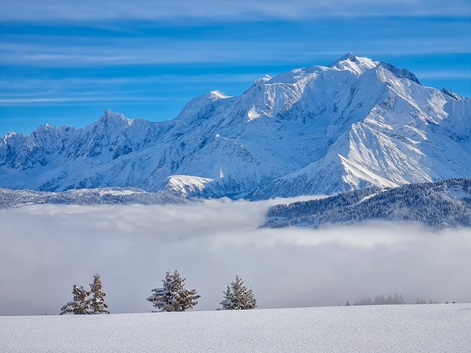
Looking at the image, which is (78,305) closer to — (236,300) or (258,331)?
(236,300)

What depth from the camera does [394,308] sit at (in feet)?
173

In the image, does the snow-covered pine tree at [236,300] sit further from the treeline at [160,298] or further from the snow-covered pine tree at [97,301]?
the snow-covered pine tree at [97,301]

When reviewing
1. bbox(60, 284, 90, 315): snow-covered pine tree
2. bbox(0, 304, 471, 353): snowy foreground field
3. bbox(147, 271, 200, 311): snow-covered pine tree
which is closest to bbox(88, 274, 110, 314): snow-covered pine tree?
bbox(60, 284, 90, 315): snow-covered pine tree

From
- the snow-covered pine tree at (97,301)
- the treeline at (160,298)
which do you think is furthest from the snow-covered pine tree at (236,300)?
the snow-covered pine tree at (97,301)

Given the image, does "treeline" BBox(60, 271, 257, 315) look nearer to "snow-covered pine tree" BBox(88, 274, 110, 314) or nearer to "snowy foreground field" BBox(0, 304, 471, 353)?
"snow-covered pine tree" BBox(88, 274, 110, 314)

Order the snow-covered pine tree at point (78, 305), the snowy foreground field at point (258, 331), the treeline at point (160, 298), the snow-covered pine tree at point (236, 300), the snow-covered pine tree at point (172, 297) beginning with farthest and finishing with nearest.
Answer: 1. the snow-covered pine tree at point (236, 300)
2. the snow-covered pine tree at point (172, 297)
3. the treeline at point (160, 298)
4. the snow-covered pine tree at point (78, 305)
5. the snowy foreground field at point (258, 331)

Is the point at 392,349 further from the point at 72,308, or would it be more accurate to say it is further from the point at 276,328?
the point at 72,308

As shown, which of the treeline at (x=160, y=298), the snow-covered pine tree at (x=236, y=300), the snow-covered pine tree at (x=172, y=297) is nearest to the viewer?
the treeline at (x=160, y=298)

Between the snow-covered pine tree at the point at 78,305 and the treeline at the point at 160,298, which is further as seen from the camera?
the treeline at the point at 160,298

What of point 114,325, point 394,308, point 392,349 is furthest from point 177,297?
point 392,349

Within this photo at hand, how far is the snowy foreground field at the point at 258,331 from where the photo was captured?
39938 mm

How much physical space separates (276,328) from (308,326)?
2225mm

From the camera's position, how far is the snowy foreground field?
39.9 m

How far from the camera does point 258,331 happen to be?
4422 cm
